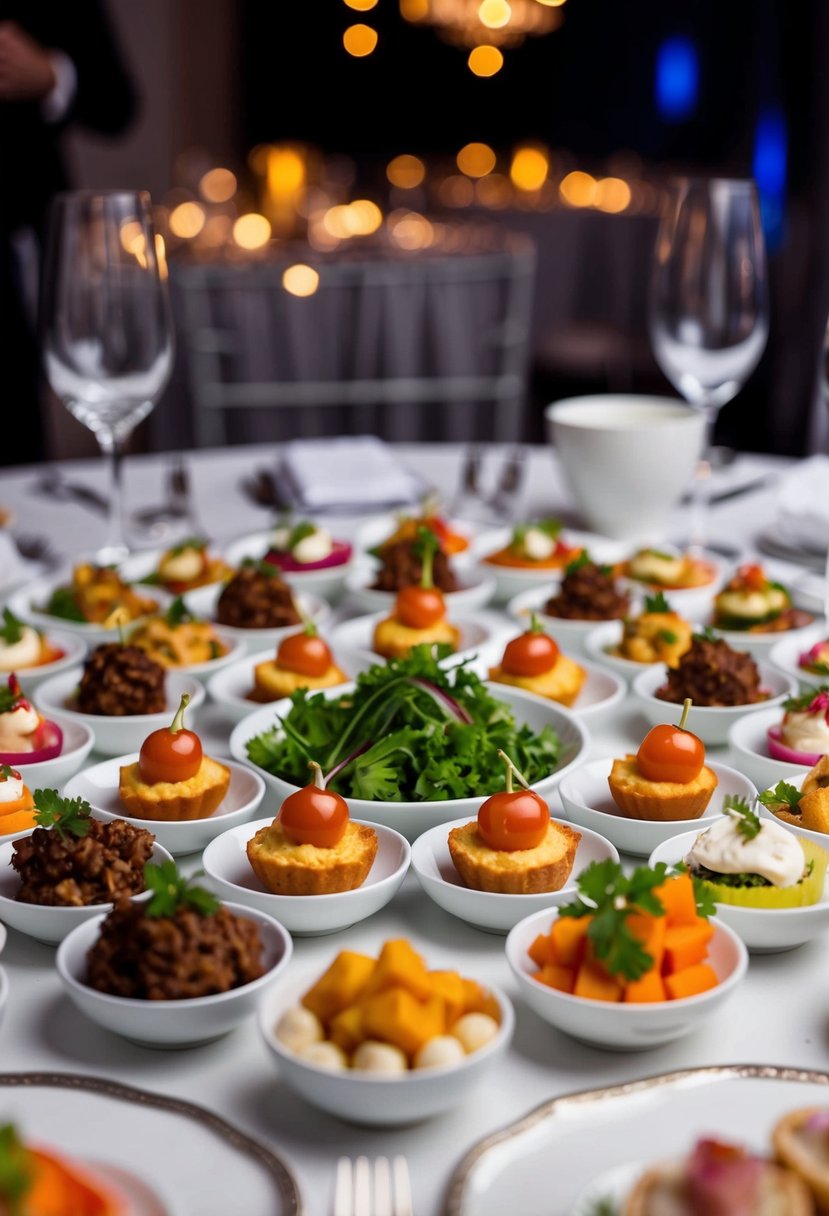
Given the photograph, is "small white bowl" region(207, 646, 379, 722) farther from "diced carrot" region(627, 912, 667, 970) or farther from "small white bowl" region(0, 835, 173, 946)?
"diced carrot" region(627, 912, 667, 970)

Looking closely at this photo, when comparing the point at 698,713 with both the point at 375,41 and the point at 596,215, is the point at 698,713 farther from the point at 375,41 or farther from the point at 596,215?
the point at 375,41

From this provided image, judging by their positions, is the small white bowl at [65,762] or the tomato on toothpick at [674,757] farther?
the small white bowl at [65,762]

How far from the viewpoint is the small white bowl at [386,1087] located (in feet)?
3.58

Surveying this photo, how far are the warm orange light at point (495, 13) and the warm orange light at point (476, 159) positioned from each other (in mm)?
1706

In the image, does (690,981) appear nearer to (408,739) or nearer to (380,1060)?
(380,1060)

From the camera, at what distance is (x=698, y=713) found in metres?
1.94

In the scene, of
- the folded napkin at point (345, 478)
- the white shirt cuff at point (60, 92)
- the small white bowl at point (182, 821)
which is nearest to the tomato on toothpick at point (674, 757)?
the small white bowl at point (182, 821)

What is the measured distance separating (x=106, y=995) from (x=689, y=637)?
1.26 meters

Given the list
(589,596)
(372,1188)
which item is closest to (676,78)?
(589,596)

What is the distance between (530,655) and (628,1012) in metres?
0.89

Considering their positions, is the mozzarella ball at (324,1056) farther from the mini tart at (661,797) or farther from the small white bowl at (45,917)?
the mini tart at (661,797)

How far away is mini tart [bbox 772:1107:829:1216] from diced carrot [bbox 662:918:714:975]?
216mm

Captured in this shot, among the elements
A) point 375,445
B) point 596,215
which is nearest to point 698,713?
point 375,445

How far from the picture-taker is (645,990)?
1.23 metres
